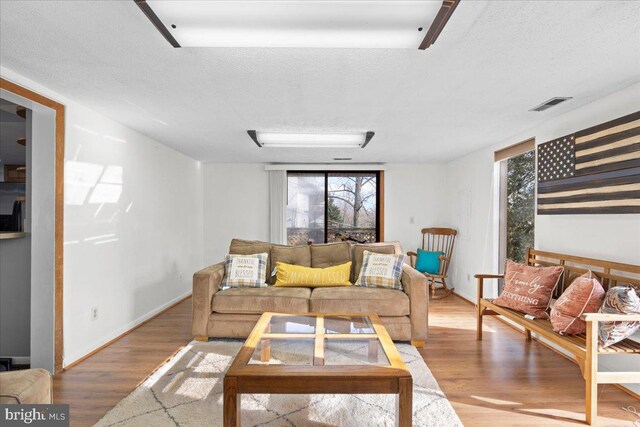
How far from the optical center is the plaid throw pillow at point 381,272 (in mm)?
3980

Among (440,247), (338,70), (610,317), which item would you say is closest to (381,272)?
(610,317)

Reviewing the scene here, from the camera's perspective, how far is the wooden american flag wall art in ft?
9.21

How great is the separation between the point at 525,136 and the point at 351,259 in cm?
247

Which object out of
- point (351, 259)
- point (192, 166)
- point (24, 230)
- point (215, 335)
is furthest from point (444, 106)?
point (192, 166)

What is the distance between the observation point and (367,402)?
2547 mm

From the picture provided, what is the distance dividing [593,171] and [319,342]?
108 inches

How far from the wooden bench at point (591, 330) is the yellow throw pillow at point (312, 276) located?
1510 millimetres

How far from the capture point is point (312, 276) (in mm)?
4133

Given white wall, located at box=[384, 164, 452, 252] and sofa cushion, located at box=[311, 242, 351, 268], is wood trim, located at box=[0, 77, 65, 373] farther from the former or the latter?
white wall, located at box=[384, 164, 452, 252]

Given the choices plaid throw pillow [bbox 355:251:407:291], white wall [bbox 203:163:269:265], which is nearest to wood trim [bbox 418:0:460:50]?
plaid throw pillow [bbox 355:251:407:291]

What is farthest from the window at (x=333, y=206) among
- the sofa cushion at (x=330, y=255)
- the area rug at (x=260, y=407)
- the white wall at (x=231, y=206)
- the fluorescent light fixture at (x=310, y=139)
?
the area rug at (x=260, y=407)

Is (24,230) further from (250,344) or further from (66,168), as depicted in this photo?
(250,344)

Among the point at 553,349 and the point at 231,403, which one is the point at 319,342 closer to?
the point at 231,403

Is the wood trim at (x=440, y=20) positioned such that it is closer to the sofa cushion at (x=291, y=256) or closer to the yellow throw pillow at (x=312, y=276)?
the yellow throw pillow at (x=312, y=276)
